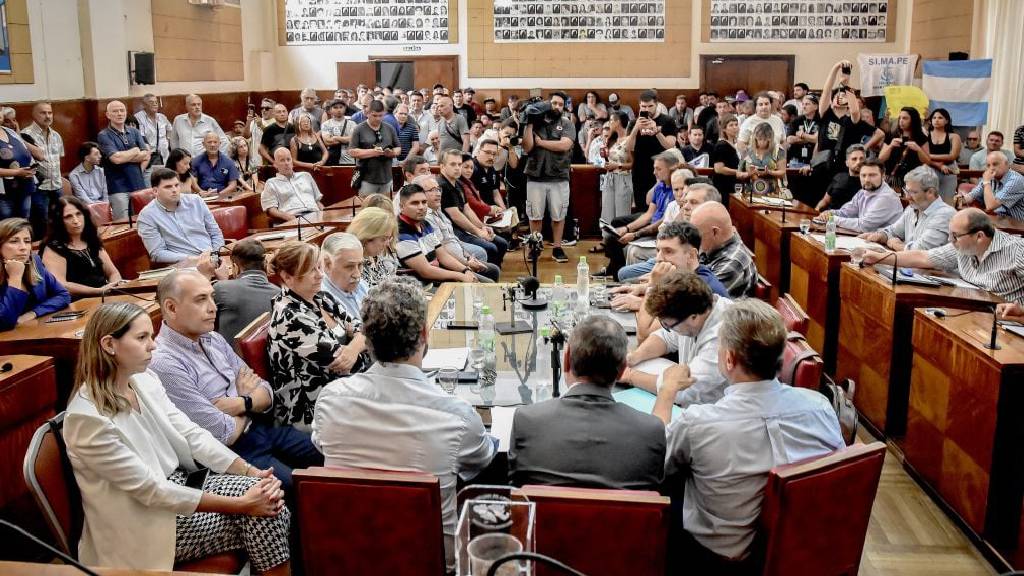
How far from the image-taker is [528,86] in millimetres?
15141

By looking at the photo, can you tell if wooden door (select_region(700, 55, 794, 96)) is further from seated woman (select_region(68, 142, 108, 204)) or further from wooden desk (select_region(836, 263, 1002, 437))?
wooden desk (select_region(836, 263, 1002, 437))

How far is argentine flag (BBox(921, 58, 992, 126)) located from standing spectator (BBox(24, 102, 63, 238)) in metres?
10.2

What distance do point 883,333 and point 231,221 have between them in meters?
4.62

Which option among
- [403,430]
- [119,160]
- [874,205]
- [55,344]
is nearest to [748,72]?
[874,205]

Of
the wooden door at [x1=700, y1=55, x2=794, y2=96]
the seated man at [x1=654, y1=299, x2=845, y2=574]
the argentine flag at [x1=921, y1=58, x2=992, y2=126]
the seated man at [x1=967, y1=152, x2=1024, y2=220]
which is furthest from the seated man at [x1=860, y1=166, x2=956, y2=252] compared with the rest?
the wooden door at [x1=700, y1=55, x2=794, y2=96]

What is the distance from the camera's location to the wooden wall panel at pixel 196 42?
39.2 ft

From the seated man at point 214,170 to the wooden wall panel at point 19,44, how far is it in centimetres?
220

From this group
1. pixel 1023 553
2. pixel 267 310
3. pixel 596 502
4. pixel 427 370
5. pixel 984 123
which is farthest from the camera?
pixel 984 123

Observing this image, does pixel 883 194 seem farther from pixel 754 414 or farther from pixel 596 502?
pixel 596 502

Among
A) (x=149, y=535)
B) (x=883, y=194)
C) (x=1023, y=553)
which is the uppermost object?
(x=883, y=194)

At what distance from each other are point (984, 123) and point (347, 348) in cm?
1032

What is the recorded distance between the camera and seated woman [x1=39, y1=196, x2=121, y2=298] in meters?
4.78

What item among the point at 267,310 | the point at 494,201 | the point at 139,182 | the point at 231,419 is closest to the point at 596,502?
the point at 231,419

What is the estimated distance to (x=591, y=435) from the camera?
2.35 m
